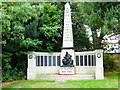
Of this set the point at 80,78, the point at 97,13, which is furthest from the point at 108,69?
the point at 97,13

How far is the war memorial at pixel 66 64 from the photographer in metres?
9.89

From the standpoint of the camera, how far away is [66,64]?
1070 centimetres

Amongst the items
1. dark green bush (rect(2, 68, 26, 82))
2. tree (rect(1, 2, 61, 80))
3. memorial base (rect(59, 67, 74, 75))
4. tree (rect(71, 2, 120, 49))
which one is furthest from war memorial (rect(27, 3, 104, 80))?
tree (rect(71, 2, 120, 49))

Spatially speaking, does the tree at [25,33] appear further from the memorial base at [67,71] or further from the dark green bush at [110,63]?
the dark green bush at [110,63]

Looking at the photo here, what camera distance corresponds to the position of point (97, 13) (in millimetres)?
9414

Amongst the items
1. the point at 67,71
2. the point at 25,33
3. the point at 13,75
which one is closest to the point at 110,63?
the point at 67,71

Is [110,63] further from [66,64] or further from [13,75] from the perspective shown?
[13,75]

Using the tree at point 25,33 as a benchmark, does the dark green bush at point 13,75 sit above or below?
below

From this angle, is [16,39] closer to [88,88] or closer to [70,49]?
[70,49]

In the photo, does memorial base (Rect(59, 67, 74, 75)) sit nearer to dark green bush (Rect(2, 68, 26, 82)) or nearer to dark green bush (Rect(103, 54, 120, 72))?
dark green bush (Rect(2, 68, 26, 82))

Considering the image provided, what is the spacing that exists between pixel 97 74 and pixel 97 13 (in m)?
3.55

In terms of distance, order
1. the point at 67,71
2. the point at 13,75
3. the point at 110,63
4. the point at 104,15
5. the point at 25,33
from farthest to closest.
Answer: the point at 110,63, the point at 25,33, the point at 67,71, the point at 13,75, the point at 104,15

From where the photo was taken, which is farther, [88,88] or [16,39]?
[16,39]

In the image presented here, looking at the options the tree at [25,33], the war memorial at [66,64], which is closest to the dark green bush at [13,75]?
the tree at [25,33]
